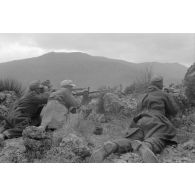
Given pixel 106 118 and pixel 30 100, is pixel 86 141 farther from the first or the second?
pixel 30 100

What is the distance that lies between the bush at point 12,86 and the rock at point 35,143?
9.06 feet

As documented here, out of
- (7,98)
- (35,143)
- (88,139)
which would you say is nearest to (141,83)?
(88,139)

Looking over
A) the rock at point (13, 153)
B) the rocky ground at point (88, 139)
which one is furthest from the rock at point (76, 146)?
the rock at point (13, 153)

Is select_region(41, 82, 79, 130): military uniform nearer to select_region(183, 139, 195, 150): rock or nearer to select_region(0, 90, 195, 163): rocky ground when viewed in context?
select_region(0, 90, 195, 163): rocky ground

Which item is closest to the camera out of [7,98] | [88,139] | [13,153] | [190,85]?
[13,153]

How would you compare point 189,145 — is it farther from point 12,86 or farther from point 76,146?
point 12,86

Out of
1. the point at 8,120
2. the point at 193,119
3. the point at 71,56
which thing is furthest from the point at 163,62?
the point at 8,120

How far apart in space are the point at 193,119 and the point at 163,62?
4.62ft

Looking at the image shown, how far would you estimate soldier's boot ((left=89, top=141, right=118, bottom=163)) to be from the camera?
255 inches

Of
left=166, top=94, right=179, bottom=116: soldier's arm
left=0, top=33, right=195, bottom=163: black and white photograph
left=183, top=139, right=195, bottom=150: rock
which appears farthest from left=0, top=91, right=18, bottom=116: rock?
left=183, top=139, right=195, bottom=150: rock

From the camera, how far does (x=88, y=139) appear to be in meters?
7.52

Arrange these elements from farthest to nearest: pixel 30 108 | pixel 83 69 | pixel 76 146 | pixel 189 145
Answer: pixel 83 69
pixel 30 108
pixel 189 145
pixel 76 146

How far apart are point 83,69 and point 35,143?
9.43 ft

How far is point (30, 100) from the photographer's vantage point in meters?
8.74
